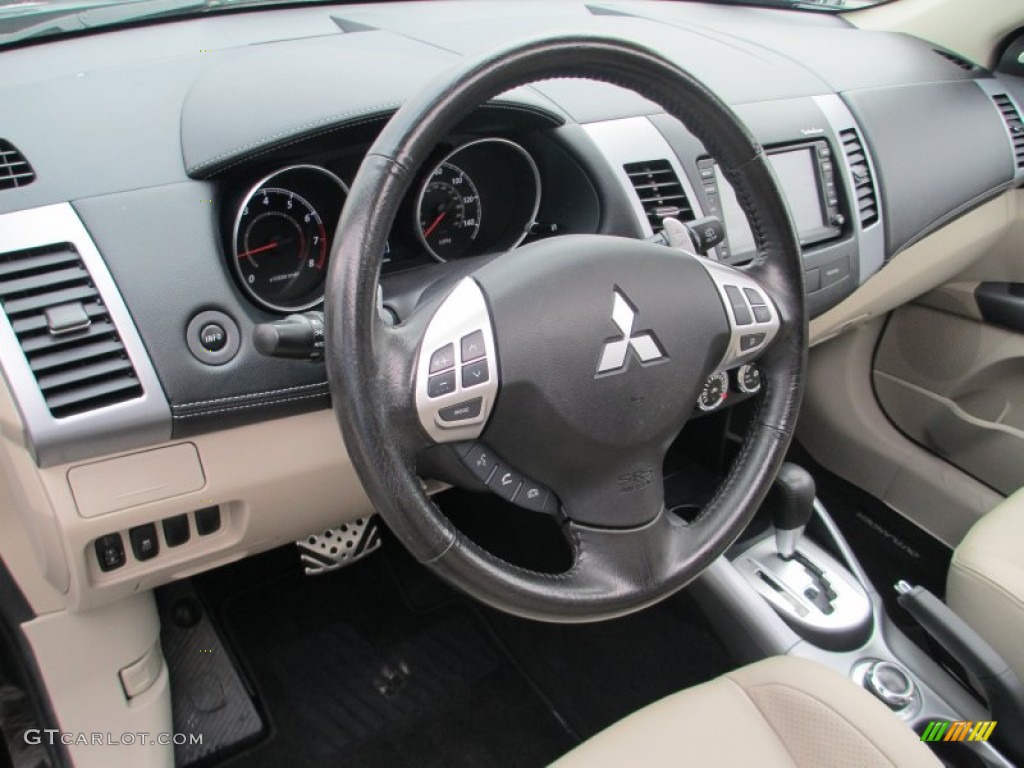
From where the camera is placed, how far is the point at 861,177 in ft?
5.82

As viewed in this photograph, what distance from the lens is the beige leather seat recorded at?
1077mm

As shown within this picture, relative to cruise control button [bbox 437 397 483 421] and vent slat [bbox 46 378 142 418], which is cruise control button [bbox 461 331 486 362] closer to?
cruise control button [bbox 437 397 483 421]

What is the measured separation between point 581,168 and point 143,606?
1.01 meters

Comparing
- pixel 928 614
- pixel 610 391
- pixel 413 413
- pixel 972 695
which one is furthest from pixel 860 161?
pixel 413 413

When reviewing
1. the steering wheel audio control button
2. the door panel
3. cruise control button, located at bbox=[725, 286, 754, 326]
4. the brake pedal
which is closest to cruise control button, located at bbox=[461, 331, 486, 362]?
the steering wheel audio control button

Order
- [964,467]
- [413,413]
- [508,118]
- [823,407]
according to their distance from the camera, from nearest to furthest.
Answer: [413,413] → [508,118] → [964,467] → [823,407]

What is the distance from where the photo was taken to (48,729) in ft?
4.70

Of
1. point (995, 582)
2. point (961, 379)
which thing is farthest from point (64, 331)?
point (961, 379)

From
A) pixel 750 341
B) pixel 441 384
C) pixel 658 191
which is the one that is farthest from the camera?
pixel 658 191

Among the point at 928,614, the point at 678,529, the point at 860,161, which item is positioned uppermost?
the point at 860,161

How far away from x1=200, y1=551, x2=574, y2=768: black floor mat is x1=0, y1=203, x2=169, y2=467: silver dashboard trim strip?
3.35 ft

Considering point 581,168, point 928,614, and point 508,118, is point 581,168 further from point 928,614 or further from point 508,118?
point 928,614

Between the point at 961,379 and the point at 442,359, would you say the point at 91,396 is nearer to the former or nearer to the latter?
the point at 442,359

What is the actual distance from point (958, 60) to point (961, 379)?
2.65 feet
